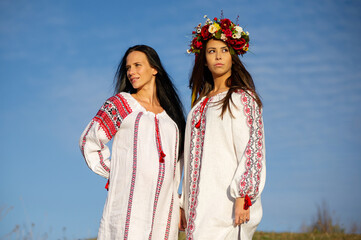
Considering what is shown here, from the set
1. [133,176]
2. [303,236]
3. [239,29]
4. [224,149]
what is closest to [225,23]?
[239,29]

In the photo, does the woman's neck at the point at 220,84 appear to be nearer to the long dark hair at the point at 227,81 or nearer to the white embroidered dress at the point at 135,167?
the long dark hair at the point at 227,81

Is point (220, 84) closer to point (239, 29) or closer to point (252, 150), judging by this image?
point (239, 29)

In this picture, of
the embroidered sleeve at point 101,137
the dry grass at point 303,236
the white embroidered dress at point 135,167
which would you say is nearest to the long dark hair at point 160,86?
the white embroidered dress at point 135,167

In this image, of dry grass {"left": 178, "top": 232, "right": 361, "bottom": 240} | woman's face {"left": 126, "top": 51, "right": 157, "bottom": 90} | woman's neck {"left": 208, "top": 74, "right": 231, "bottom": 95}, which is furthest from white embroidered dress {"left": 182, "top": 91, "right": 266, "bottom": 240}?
dry grass {"left": 178, "top": 232, "right": 361, "bottom": 240}

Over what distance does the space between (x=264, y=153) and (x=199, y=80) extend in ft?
3.50

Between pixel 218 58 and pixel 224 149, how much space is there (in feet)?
2.77

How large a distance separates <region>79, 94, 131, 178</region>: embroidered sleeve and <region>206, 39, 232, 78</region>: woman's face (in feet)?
3.00

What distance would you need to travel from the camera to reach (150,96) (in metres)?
5.01

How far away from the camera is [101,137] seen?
4566 millimetres

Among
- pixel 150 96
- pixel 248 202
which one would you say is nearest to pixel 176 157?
pixel 150 96

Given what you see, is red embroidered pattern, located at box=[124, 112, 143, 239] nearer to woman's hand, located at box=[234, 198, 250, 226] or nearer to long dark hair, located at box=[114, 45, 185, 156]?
long dark hair, located at box=[114, 45, 185, 156]

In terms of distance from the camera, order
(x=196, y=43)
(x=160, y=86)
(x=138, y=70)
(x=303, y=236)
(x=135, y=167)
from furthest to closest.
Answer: (x=303, y=236)
(x=160, y=86)
(x=138, y=70)
(x=196, y=43)
(x=135, y=167)

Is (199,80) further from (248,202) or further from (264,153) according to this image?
(248,202)

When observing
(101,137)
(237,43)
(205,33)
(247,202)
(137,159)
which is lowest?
(247,202)
